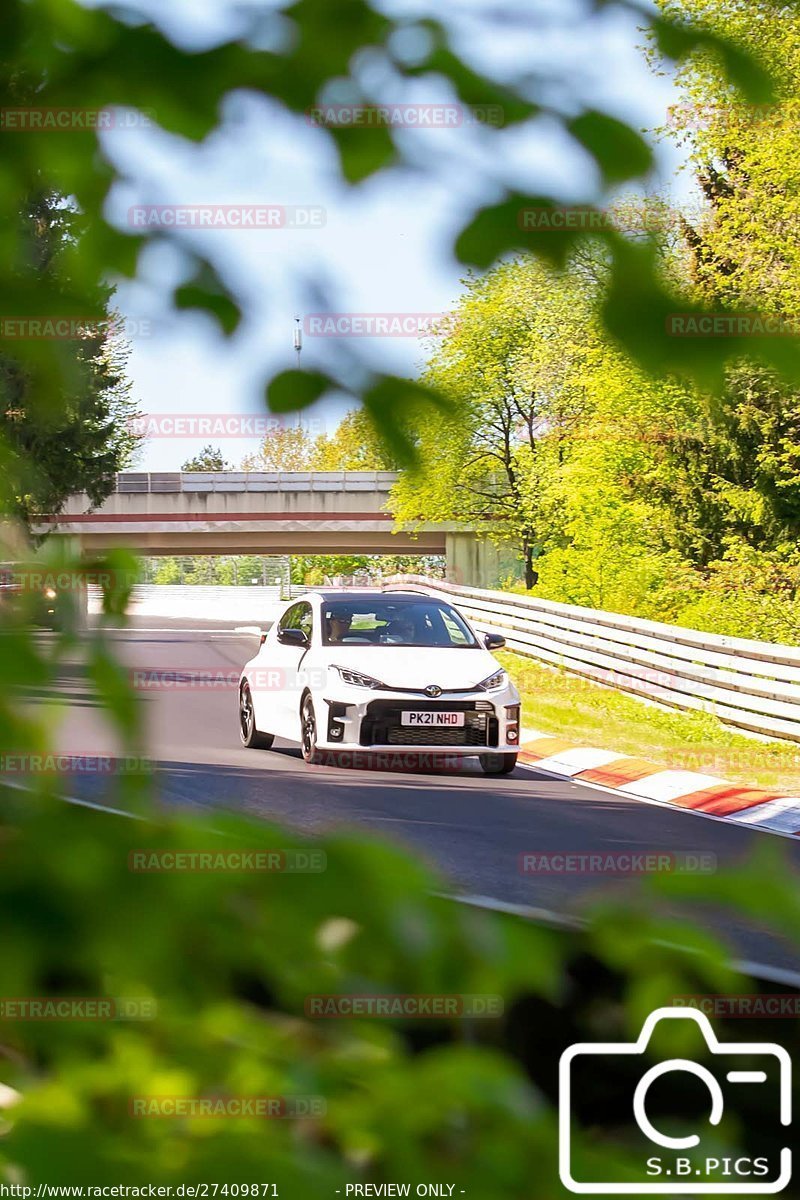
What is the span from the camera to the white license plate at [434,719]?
11.5 meters

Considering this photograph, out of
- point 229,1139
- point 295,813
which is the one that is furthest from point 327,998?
point 295,813

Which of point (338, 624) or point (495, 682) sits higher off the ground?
point (338, 624)

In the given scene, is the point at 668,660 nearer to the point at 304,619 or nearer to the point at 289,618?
the point at 289,618

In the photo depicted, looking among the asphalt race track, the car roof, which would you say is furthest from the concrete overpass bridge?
the asphalt race track

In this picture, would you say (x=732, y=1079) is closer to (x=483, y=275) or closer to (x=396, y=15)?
(x=483, y=275)

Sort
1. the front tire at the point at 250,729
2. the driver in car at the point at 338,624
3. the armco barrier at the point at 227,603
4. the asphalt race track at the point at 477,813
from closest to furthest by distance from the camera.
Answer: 1. the asphalt race track at the point at 477,813
2. the driver in car at the point at 338,624
3. the front tire at the point at 250,729
4. the armco barrier at the point at 227,603

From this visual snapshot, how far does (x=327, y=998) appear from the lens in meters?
1.09

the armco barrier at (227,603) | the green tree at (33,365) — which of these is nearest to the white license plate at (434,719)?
the green tree at (33,365)

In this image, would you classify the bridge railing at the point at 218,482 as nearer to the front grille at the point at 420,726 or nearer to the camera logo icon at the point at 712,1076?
the front grille at the point at 420,726

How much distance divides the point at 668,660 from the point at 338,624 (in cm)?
581

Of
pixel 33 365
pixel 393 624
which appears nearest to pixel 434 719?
pixel 393 624

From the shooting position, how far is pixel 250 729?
548 inches

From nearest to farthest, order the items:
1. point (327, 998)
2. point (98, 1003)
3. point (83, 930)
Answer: point (83, 930) < point (98, 1003) < point (327, 998)

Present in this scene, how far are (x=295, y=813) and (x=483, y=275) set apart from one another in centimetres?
906
